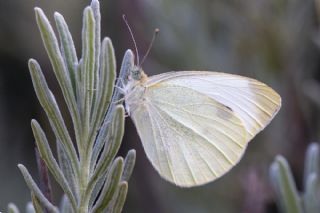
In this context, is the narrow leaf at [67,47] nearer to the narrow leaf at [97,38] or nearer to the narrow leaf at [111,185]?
the narrow leaf at [97,38]

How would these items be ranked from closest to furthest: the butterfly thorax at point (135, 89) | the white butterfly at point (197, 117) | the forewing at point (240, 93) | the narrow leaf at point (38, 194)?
the narrow leaf at point (38, 194) → the butterfly thorax at point (135, 89) → the white butterfly at point (197, 117) → the forewing at point (240, 93)

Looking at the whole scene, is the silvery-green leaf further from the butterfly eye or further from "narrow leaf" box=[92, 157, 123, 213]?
the butterfly eye

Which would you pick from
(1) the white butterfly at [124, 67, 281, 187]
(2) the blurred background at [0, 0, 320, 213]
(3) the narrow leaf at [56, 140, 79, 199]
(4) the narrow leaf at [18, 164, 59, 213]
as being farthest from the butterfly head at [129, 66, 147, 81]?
(2) the blurred background at [0, 0, 320, 213]

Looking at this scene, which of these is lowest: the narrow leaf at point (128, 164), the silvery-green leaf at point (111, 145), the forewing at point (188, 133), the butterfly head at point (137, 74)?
the forewing at point (188, 133)

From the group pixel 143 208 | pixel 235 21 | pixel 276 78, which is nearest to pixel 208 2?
pixel 235 21

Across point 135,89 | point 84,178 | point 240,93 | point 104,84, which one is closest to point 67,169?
point 84,178

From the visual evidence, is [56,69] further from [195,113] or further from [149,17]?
[149,17]

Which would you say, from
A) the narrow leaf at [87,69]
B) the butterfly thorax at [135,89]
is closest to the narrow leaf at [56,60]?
the narrow leaf at [87,69]
